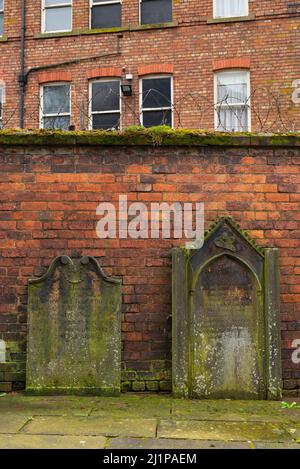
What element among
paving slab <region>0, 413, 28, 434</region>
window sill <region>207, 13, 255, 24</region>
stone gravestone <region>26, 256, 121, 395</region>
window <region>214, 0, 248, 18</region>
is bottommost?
paving slab <region>0, 413, 28, 434</region>

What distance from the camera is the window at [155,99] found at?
14031mm

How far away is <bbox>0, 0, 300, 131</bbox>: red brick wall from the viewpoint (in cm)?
1327

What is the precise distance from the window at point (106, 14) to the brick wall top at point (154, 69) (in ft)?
5.78

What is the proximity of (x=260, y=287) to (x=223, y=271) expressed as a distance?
432mm

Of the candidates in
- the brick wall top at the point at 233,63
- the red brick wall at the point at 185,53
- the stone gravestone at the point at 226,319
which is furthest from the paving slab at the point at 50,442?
the brick wall top at the point at 233,63

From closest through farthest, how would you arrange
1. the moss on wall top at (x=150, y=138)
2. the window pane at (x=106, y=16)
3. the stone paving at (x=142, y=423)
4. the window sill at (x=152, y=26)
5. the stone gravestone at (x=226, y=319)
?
the stone paving at (x=142, y=423), the stone gravestone at (x=226, y=319), the moss on wall top at (x=150, y=138), the window sill at (x=152, y=26), the window pane at (x=106, y=16)

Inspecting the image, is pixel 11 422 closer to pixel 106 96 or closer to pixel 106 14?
pixel 106 96

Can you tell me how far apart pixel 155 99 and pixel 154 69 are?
2.65 ft

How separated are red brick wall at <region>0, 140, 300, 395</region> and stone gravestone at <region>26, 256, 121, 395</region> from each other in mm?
291

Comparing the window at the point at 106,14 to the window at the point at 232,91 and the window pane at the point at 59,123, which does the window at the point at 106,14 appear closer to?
the window pane at the point at 59,123

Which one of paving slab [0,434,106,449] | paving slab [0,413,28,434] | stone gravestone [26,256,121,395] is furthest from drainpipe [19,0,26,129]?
paving slab [0,434,106,449]

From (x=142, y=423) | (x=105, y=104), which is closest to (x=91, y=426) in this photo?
(x=142, y=423)

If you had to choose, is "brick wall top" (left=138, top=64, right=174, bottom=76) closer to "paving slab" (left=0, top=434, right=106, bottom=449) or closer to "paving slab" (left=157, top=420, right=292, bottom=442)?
"paving slab" (left=157, top=420, right=292, bottom=442)

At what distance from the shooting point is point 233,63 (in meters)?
13.5
